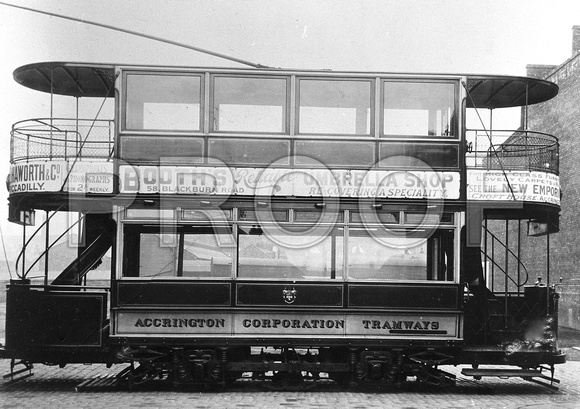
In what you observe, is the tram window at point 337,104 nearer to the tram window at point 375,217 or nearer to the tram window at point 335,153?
the tram window at point 335,153

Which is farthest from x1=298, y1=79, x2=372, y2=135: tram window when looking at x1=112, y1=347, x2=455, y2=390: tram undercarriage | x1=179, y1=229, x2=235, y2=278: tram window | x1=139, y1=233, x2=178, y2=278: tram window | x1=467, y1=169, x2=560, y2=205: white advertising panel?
x1=112, y1=347, x2=455, y2=390: tram undercarriage

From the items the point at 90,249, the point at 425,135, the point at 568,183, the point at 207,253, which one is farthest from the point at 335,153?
the point at 568,183

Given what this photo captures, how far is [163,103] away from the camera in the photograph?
9.94 m

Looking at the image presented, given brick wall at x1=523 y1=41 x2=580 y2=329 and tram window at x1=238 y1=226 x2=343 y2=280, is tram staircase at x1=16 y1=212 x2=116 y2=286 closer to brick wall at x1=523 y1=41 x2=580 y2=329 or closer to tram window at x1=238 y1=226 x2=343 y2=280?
tram window at x1=238 y1=226 x2=343 y2=280

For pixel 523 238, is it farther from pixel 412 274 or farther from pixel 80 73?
pixel 80 73

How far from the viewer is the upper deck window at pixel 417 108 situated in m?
9.94

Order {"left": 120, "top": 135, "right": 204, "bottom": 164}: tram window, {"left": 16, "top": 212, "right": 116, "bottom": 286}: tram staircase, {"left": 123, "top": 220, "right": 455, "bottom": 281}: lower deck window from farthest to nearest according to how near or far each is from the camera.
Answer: {"left": 16, "top": 212, "right": 116, "bottom": 286}: tram staircase < {"left": 120, "top": 135, "right": 204, "bottom": 164}: tram window < {"left": 123, "top": 220, "right": 455, "bottom": 281}: lower deck window

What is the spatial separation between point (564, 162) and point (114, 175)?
1553 cm

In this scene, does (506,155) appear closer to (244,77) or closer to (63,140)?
(244,77)

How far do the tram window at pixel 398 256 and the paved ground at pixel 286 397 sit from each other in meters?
1.57

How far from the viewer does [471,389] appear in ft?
32.8

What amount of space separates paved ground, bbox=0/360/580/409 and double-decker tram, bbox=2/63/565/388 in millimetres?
312

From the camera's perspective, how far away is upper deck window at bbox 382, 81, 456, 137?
9938 mm

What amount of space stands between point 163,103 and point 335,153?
8.20 feet
